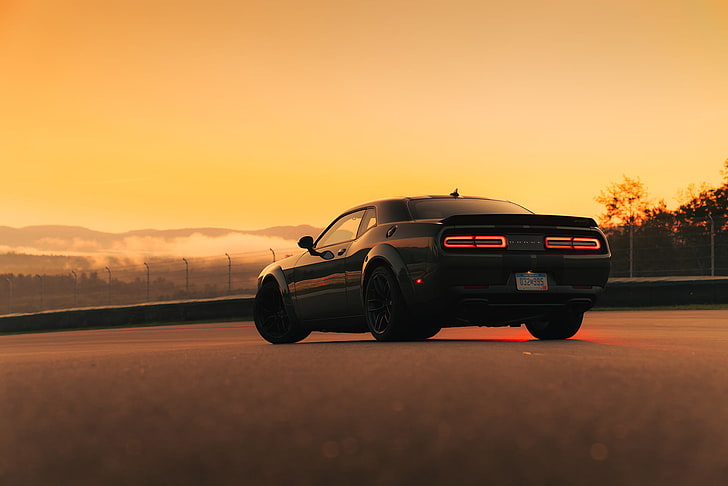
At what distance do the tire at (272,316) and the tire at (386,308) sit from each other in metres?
2.08

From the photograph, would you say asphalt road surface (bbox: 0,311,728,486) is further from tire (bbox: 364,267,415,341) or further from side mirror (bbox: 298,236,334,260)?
side mirror (bbox: 298,236,334,260)

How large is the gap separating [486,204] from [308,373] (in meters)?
4.57

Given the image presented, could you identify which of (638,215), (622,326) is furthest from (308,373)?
(638,215)

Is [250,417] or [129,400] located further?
[129,400]

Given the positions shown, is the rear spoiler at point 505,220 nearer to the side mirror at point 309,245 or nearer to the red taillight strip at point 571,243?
the red taillight strip at point 571,243

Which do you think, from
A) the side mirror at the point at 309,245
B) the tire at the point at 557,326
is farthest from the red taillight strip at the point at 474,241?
the side mirror at the point at 309,245

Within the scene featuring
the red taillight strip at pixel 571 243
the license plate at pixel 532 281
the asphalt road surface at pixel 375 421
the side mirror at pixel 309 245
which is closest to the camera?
the asphalt road surface at pixel 375 421

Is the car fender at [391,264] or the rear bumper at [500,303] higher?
the car fender at [391,264]

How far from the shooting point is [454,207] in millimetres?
9289

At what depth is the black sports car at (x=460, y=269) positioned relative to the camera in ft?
26.8

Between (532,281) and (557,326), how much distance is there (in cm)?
137

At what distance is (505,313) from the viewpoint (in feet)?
27.4

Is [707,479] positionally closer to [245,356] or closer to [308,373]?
[308,373]

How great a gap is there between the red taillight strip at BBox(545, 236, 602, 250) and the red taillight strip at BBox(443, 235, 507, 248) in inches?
20.7
